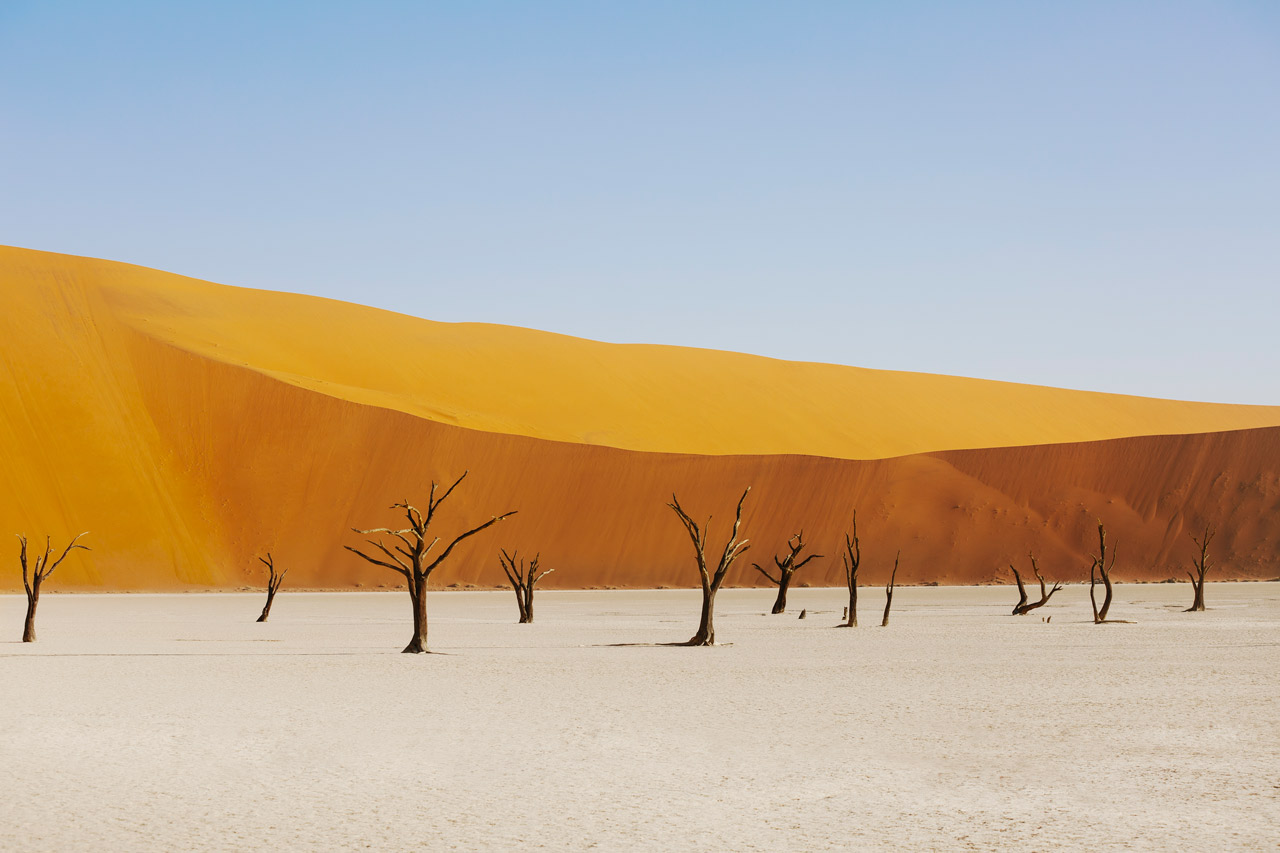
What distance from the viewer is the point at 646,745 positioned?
11.0 meters

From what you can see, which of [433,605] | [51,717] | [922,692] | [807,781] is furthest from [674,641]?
[433,605]

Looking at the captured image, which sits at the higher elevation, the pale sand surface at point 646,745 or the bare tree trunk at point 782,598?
the bare tree trunk at point 782,598

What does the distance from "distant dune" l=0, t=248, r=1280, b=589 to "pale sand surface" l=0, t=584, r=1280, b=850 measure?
36.5m

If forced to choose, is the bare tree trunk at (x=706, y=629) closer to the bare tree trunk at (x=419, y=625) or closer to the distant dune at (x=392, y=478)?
the bare tree trunk at (x=419, y=625)

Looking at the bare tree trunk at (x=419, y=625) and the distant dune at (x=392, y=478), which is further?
the distant dune at (x=392, y=478)

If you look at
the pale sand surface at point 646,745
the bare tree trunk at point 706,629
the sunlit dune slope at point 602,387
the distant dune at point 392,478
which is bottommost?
the pale sand surface at point 646,745

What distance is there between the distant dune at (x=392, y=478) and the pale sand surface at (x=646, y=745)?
36.5 m

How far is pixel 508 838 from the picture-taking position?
24.2 feet

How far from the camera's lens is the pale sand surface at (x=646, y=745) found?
7.63m

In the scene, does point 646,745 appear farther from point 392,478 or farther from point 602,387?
point 602,387

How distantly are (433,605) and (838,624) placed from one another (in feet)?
60.8

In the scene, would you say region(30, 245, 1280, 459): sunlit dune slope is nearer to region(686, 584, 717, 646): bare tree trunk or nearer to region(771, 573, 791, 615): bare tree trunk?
region(771, 573, 791, 615): bare tree trunk

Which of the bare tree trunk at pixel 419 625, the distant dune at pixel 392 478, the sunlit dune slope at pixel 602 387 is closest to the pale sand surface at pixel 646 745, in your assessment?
the bare tree trunk at pixel 419 625

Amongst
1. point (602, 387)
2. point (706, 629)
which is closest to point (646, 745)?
point (706, 629)
